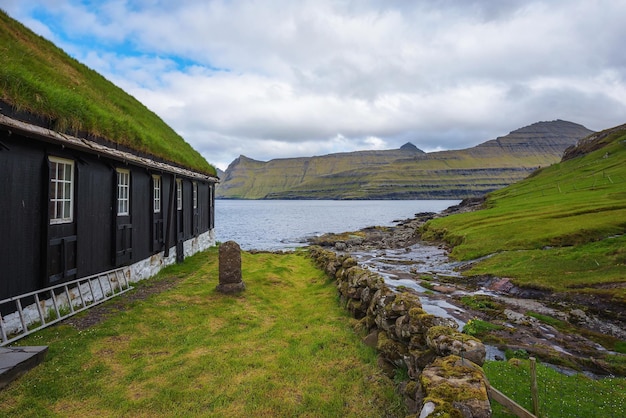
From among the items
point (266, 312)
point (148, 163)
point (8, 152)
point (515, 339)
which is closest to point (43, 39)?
point (148, 163)

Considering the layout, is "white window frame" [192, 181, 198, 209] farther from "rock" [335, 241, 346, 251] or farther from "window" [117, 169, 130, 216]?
"rock" [335, 241, 346, 251]

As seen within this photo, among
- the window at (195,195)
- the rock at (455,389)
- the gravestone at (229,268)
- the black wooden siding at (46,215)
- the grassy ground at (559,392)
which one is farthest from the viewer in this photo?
the window at (195,195)

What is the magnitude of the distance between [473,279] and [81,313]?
2442 cm

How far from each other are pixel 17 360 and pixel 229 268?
34.0 feet

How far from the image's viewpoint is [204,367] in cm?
1019

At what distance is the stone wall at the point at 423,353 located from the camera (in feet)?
20.2

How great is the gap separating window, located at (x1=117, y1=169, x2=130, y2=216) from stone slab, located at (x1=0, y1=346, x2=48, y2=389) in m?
8.67

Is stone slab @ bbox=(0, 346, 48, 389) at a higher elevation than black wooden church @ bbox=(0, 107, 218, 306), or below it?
below

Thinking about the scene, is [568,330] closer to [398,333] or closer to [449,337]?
[398,333]

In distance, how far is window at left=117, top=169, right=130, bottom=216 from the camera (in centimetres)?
1711

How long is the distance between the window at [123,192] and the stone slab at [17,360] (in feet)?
28.4

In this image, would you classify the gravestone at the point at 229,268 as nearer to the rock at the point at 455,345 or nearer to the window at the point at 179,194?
the window at the point at 179,194

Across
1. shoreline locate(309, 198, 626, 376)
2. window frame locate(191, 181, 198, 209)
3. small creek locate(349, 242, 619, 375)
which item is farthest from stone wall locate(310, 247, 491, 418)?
window frame locate(191, 181, 198, 209)

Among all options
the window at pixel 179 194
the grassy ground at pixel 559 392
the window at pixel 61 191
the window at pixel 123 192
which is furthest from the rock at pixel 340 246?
the window at pixel 61 191
